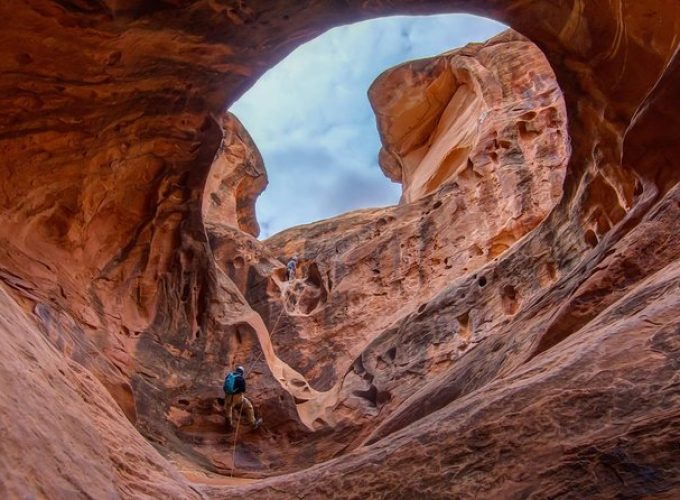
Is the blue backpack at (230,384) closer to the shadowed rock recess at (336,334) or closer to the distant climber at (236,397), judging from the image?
the distant climber at (236,397)

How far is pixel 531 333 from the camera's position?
26.2 feet

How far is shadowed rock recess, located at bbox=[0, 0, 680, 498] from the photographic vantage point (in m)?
4.36

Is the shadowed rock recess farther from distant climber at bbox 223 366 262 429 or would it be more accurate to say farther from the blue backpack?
the blue backpack

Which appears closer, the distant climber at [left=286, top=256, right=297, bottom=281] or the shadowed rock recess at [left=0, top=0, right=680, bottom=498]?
the shadowed rock recess at [left=0, top=0, right=680, bottom=498]

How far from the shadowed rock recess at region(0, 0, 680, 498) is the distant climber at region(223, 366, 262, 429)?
362 mm

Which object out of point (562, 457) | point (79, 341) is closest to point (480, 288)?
point (79, 341)

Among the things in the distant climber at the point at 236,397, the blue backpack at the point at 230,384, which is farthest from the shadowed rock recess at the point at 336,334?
the blue backpack at the point at 230,384

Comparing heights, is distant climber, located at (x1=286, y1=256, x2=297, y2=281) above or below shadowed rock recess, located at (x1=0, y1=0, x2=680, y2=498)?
above

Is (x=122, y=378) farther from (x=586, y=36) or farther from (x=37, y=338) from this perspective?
(x=586, y=36)

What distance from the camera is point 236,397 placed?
1154cm

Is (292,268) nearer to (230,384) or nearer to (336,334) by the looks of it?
(336,334)

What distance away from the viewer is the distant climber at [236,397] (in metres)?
11.4

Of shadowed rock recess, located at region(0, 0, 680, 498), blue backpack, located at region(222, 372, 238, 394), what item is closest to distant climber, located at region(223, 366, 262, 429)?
blue backpack, located at region(222, 372, 238, 394)

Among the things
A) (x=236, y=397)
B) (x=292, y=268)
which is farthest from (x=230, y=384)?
(x=292, y=268)
